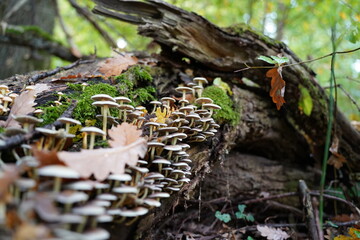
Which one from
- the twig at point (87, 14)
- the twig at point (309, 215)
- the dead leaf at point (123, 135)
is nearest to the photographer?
the dead leaf at point (123, 135)

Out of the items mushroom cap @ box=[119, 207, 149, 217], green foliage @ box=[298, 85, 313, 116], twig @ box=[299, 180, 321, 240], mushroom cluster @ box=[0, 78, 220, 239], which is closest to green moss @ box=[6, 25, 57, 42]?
mushroom cluster @ box=[0, 78, 220, 239]

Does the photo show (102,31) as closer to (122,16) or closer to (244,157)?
(122,16)

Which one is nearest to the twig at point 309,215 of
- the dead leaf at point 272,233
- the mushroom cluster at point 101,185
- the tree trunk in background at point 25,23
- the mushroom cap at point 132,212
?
the dead leaf at point 272,233

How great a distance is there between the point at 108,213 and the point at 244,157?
12.8 ft

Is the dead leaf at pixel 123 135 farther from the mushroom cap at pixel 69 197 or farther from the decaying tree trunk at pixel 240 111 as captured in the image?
the decaying tree trunk at pixel 240 111

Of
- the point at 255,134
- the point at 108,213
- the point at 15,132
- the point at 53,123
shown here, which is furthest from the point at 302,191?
the point at 15,132

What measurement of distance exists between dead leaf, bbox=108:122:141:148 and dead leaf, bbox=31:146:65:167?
54 centimetres

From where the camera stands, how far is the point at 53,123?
2602 millimetres

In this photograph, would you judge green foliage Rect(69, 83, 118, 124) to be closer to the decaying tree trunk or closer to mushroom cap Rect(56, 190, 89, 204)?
the decaying tree trunk

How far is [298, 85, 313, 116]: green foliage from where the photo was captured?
4258mm

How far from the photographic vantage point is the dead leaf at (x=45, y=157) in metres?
1.63

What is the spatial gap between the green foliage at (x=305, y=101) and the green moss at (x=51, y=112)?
3731mm

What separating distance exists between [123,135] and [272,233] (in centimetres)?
280

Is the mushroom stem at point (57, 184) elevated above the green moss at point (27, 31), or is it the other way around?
the green moss at point (27, 31)
